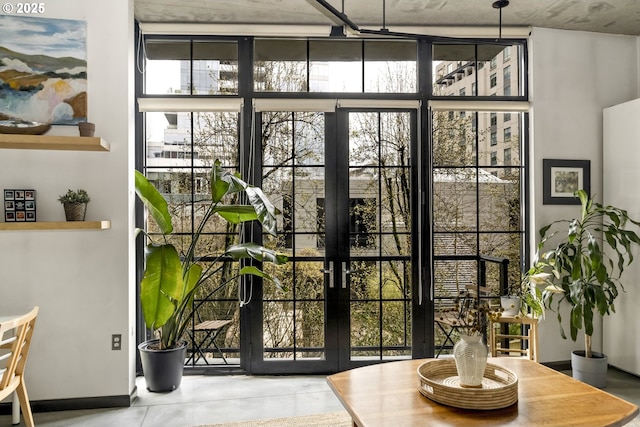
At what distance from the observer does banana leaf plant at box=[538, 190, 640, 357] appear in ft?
11.8

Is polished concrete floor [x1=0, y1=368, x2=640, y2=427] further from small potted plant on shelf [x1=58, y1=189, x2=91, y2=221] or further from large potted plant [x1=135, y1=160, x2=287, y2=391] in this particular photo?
small potted plant on shelf [x1=58, y1=189, x2=91, y2=221]

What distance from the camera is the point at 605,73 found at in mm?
4191

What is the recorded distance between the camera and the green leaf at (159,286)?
3113 mm

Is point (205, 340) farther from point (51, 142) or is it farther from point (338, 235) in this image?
point (51, 142)

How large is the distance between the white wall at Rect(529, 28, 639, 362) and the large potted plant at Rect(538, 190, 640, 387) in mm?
211

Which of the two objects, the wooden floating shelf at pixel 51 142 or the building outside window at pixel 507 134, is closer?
the wooden floating shelf at pixel 51 142

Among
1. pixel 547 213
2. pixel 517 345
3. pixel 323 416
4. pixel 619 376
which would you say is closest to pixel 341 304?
pixel 323 416

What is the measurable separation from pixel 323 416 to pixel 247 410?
1.78ft

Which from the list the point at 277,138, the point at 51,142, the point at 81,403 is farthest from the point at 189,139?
the point at 81,403

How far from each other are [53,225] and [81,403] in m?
1.27

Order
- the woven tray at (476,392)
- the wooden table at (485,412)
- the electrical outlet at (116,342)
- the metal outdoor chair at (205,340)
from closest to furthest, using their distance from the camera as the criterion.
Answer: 1. the wooden table at (485,412)
2. the woven tray at (476,392)
3. the electrical outlet at (116,342)
4. the metal outdoor chair at (205,340)

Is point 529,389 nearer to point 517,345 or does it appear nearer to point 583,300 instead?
point 583,300

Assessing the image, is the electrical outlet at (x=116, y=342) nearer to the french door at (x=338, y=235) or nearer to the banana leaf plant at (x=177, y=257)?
the banana leaf plant at (x=177, y=257)

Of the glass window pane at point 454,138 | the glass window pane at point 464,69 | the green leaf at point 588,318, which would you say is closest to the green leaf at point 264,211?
the glass window pane at point 454,138
